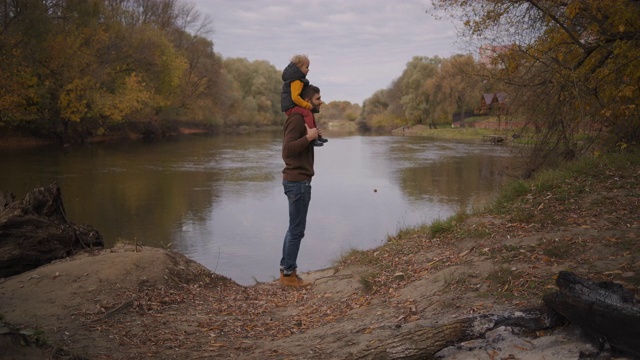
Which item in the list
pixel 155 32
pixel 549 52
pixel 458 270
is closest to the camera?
pixel 458 270

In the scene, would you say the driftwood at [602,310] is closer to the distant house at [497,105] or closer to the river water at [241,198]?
the river water at [241,198]

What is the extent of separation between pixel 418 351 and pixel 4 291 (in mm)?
4328

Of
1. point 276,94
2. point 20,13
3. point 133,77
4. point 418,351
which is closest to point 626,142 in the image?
point 418,351

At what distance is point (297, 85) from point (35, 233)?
3.84 m

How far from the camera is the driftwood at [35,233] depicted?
671cm

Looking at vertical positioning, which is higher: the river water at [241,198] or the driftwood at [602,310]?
the driftwood at [602,310]

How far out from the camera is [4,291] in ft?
18.7

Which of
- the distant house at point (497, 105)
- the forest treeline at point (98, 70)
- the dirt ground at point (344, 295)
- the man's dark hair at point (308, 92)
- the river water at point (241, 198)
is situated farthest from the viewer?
the forest treeline at point (98, 70)

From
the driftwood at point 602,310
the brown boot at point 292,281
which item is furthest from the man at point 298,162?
the driftwood at point 602,310

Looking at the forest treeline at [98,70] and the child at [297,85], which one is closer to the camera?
the child at [297,85]

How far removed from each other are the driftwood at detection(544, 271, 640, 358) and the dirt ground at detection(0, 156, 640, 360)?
0.13m

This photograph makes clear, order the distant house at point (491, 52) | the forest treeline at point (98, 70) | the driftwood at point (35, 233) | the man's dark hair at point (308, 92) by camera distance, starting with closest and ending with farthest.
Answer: the man's dark hair at point (308, 92)
the driftwood at point (35, 233)
the distant house at point (491, 52)
the forest treeline at point (98, 70)

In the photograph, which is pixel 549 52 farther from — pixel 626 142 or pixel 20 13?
pixel 20 13

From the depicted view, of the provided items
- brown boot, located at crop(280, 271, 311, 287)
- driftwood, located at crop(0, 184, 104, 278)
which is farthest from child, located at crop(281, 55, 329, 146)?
driftwood, located at crop(0, 184, 104, 278)
